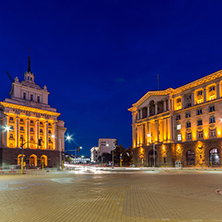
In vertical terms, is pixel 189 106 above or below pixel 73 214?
above

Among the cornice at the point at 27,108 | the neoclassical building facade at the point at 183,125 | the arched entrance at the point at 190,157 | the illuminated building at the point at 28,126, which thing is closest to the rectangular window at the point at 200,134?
the neoclassical building facade at the point at 183,125

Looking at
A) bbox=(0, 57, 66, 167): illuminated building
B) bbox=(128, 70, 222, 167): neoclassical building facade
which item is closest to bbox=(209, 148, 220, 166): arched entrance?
bbox=(128, 70, 222, 167): neoclassical building facade

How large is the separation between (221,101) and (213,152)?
1242 centimetres

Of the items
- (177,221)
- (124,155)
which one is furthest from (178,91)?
(177,221)

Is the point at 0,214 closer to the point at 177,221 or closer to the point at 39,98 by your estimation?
the point at 177,221

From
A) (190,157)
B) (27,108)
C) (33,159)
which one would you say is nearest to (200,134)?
(190,157)

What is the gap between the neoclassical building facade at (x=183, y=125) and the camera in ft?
181

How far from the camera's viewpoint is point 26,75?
86.1 meters

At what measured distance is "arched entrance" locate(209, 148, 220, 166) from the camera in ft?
175

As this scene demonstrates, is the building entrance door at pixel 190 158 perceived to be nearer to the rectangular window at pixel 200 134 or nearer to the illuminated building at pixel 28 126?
the rectangular window at pixel 200 134

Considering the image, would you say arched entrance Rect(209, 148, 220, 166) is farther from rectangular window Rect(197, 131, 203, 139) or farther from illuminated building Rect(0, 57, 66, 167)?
illuminated building Rect(0, 57, 66, 167)

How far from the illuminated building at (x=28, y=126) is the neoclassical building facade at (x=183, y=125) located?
30.7 m

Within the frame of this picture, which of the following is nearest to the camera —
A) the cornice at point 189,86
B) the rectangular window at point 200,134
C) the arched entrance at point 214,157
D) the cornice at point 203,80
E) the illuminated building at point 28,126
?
the arched entrance at point 214,157

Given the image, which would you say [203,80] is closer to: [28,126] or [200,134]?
[200,134]
